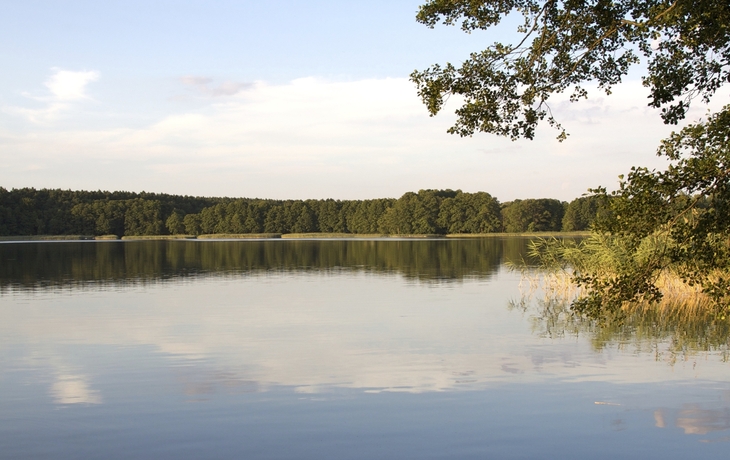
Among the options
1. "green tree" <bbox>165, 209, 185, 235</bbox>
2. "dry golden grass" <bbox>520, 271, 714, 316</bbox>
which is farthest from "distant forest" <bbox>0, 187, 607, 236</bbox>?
"dry golden grass" <bbox>520, 271, 714, 316</bbox>

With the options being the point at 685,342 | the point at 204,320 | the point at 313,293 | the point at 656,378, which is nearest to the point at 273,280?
the point at 313,293

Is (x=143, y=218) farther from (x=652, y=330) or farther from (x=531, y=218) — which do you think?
(x=652, y=330)

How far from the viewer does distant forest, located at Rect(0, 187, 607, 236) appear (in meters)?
150

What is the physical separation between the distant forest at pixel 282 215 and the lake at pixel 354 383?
418 feet

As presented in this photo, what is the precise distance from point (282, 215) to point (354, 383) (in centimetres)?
16184

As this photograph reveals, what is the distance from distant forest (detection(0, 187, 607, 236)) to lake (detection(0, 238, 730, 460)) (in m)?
127

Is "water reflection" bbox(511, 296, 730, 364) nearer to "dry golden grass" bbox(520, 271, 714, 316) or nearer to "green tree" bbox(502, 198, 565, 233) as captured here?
"dry golden grass" bbox(520, 271, 714, 316)

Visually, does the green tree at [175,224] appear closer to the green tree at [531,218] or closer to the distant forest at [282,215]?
the distant forest at [282,215]

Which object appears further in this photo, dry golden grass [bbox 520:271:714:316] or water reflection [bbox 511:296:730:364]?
dry golden grass [bbox 520:271:714:316]

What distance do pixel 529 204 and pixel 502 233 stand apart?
7.87 meters

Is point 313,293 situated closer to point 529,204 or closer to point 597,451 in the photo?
point 597,451

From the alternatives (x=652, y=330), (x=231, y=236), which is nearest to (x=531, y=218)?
(x=231, y=236)

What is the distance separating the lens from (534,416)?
34.3ft

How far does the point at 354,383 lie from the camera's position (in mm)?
12672
